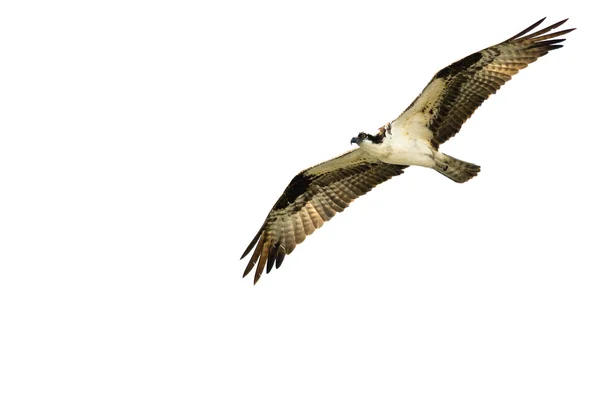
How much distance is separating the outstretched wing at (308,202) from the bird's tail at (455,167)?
112 centimetres

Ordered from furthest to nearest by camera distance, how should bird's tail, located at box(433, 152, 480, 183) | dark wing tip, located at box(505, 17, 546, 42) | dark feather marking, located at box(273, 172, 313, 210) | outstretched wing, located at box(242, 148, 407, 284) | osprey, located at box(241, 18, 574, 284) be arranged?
dark feather marking, located at box(273, 172, 313, 210), outstretched wing, located at box(242, 148, 407, 284), bird's tail, located at box(433, 152, 480, 183), osprey, located at box(241, 18, 574, 284), dark wing tip, located at box(505, 17, 546, 42)

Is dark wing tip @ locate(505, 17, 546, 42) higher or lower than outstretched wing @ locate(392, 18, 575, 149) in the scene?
higher

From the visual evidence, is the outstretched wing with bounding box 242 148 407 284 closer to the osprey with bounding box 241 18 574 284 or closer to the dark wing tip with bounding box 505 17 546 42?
the osprey with bounding box 241 18 574 284

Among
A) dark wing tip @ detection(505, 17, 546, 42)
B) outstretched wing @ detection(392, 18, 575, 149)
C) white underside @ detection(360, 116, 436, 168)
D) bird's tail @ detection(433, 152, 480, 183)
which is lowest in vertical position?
bird's tail @ detection(433, 152, 480, 183)

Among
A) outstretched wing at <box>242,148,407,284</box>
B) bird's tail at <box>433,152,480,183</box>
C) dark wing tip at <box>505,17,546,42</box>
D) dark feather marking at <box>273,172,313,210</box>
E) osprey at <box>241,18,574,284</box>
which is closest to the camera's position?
dark wing tip at <box>505,17,546,42</box>

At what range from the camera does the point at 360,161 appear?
18.5m

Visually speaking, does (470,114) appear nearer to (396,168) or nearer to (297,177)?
(396,168)

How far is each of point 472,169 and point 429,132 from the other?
0.79 meters

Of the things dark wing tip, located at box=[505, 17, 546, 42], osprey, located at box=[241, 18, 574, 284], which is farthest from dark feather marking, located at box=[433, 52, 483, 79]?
dark wing tip, located at box=[505, 17, 546, 42]

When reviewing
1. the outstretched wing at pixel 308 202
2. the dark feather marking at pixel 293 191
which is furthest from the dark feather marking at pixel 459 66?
the dark feather marking at pixel 293 191

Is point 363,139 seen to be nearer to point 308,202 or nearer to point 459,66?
point 459,66

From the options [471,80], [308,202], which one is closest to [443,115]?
[471,80]

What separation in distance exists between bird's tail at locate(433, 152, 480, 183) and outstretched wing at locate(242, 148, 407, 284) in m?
1.12

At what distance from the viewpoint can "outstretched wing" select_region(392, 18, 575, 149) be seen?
56.3ft
